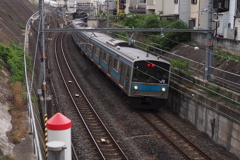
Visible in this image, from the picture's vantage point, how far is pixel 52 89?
18891mm

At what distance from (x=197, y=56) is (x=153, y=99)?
565 cm

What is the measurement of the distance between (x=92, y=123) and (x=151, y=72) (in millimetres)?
3224

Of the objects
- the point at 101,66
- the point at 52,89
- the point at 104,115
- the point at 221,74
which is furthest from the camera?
the point at 101,66

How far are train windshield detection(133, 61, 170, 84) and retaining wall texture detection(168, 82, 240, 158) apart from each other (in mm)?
965

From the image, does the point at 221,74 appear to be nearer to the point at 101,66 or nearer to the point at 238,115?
the point at 238,115

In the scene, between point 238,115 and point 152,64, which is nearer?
point 238,115

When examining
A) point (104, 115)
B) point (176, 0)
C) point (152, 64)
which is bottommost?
point (104, 115)

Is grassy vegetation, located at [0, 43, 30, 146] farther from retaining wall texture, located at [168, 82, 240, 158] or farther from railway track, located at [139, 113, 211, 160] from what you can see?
retaining wall texture, located at [168, 82, 240, 158]

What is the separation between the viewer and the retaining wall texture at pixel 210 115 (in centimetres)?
1115

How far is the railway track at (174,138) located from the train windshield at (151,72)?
144 cm

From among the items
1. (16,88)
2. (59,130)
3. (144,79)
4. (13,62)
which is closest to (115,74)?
(144,79)

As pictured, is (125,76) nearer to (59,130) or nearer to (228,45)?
(228,45)

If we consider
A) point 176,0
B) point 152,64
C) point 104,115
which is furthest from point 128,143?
point 176,0

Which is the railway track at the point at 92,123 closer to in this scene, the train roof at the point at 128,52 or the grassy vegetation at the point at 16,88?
the grassy vegetation at the point at 16,88
